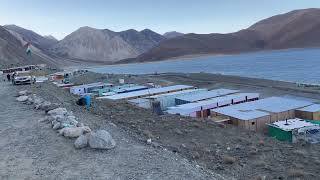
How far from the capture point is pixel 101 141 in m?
8.53

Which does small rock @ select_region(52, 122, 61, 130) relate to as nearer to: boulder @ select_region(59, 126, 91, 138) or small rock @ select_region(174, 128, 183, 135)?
boulder @ select_region(59, 126, 91, 138)

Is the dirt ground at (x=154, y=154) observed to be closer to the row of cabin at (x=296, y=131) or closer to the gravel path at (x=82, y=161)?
the gravel path at (x=82, y=161)

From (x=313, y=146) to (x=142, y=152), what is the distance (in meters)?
7.59

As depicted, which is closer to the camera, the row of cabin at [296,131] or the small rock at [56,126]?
the small rock at [56,126]

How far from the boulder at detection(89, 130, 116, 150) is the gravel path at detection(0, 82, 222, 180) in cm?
13

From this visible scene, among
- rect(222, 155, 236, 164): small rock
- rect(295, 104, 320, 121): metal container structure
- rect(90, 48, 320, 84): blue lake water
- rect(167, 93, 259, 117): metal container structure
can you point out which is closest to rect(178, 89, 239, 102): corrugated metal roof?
rect(167, 93, 259, 117): metal container structure

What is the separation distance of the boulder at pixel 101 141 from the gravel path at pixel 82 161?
132 mm

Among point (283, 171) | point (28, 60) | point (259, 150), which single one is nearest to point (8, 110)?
point (259, 150)

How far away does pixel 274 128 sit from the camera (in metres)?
17.4

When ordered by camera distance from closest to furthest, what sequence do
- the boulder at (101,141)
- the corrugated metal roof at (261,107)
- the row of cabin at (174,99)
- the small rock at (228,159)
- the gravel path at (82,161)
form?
the gravel path at (82,161), the boulder at (101,141), the small rock at (228,159), the corrugated metal roof at (261,107), the row of cabin at (174,99)

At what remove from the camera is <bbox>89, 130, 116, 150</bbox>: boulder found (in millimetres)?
8461

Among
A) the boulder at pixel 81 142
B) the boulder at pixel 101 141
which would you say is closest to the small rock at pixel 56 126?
the boulder at pixel 81 142

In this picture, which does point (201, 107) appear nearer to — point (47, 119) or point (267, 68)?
point (47, 119)

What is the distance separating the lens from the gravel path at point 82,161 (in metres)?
7.23
